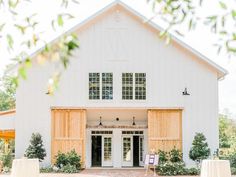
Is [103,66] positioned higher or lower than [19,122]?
higher

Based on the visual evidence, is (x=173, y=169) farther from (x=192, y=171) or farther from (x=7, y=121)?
(x=7, y=121)

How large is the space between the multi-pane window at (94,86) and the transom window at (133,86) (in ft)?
4.04

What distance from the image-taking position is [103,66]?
82.3 ft

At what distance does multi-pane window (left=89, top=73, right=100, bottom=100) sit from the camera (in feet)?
82.0

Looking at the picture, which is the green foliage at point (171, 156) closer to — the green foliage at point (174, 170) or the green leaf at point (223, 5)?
the green foliage at point (174, 170)

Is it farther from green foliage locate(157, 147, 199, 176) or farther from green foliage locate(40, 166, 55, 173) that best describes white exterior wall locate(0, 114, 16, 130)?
green foliage locate(157, 147, 199, 176)

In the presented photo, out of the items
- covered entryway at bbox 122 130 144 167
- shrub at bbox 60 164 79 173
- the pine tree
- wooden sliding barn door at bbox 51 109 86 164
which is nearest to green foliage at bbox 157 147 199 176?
covered entryway at bbox 122 130 144 167

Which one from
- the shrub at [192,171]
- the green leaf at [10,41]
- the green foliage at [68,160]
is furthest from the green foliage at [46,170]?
the green leaf at [10,41]

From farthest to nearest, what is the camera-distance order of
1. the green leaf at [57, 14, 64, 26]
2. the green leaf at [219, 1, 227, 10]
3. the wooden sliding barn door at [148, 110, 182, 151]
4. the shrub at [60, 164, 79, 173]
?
1. the wooden sliding barn door at [148, 110, 182, 151]
2. the shrub at [60, 164, 79, 173]
3. the green leaf at [219, 1, 227, 10]
4. the green leaf at [57, 14, 64, 26]

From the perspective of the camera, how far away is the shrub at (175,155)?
945 inches

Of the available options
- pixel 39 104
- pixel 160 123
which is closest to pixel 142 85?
pixel 160 123

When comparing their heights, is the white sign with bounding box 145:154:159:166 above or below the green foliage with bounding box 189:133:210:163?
below

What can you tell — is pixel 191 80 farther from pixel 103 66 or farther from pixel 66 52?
pixel 66 52

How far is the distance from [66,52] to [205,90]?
23.0 metres
